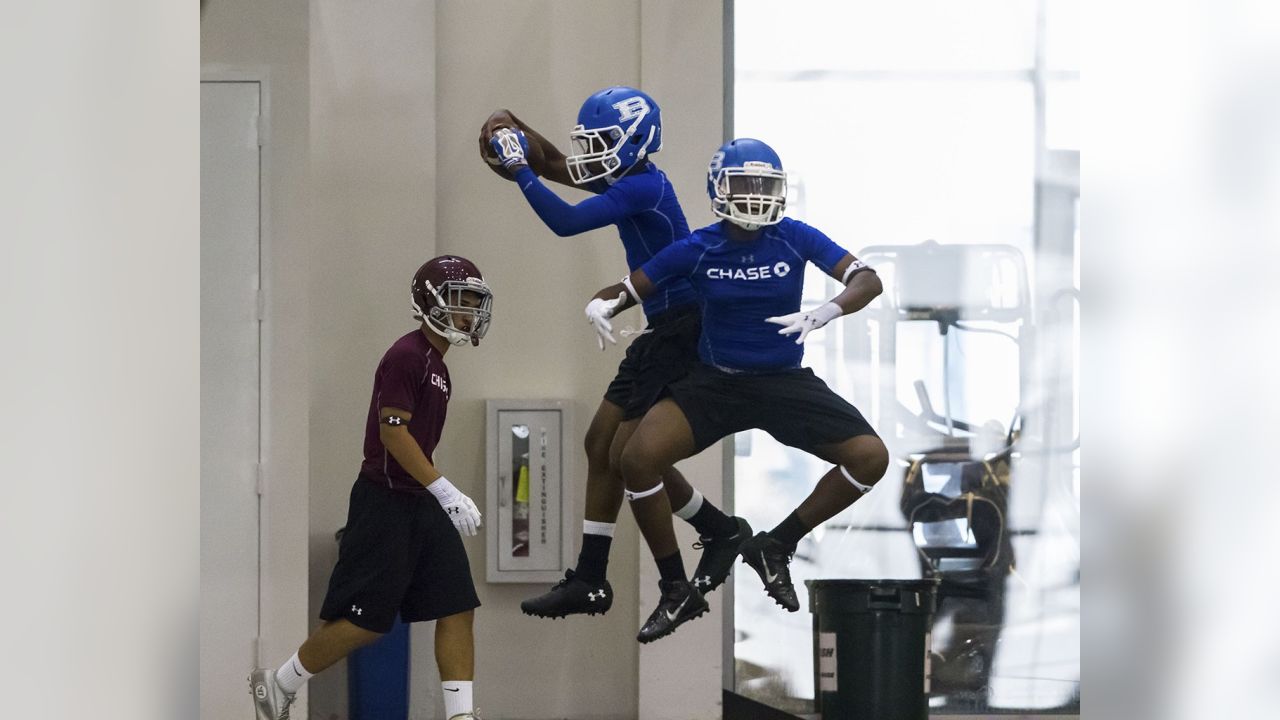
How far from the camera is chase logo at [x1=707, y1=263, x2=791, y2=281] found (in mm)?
4344

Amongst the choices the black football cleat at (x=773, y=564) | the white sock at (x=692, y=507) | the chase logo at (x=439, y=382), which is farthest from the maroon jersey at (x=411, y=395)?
the black football cleat at (x=773, y=564)

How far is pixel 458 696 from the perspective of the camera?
15.1 feet

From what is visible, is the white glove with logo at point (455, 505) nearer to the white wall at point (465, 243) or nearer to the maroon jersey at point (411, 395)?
the maroon jersey at point (411, 395)

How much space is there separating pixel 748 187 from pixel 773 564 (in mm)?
1305

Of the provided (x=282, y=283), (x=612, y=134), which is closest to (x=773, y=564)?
(x=612, y=134)

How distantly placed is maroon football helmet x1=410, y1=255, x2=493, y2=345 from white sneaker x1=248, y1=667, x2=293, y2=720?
145cm

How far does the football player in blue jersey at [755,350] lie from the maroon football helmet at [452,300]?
459 mm

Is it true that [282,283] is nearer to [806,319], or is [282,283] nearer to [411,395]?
[411,395]

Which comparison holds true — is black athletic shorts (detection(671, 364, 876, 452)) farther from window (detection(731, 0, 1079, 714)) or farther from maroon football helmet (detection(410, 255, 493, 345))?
window (detection(731, 0, 1079, 714))
